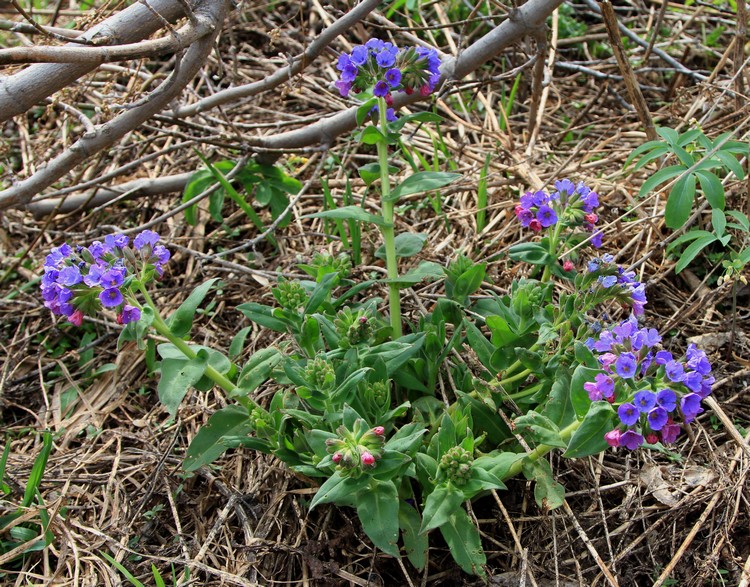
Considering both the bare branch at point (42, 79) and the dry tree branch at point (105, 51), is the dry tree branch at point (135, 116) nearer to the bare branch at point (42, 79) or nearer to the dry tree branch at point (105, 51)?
the dry tree branch at point (105, 51)

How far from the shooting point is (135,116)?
3.06 m

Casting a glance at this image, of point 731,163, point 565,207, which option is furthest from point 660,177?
point 565,207

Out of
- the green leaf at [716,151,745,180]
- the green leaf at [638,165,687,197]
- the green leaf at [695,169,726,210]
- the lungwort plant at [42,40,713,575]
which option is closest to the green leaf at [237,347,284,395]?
the lungwort plant at [42,40,713,575]

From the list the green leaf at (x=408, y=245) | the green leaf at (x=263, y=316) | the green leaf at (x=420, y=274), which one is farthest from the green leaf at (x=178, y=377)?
the green leaf at (x=408, y=245)

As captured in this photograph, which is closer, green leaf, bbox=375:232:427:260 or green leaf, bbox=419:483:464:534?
green leaf, bbox=419:483:464:534

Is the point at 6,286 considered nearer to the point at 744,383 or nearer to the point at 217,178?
the point at 217,178

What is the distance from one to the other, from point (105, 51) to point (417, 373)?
1.57 meters

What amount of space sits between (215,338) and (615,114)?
263 centimetres

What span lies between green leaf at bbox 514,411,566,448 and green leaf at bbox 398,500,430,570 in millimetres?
470

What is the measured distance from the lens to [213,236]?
3.89 metres

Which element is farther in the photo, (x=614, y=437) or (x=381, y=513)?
(x=381, y=513)

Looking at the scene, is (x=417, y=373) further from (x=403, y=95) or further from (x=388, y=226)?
(x=403, y=95)

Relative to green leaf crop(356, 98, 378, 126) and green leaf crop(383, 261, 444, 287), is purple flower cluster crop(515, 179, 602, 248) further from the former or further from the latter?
green leaf crop(356, 98, 378, 126)

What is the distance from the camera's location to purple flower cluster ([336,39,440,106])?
2.56 m
